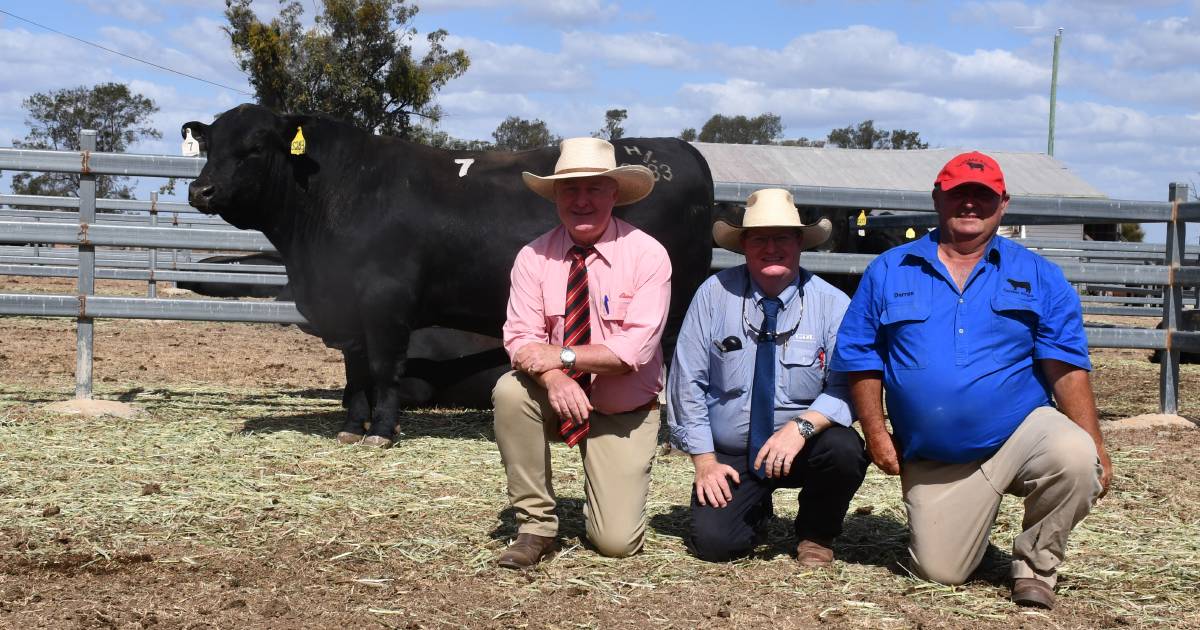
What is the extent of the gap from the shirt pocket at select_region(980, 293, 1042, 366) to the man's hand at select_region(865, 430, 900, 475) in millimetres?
433

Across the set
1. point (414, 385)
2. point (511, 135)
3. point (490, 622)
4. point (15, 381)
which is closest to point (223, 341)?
point (15, 381)

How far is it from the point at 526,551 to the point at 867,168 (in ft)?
125

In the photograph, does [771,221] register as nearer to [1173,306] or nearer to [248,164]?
[248,164]

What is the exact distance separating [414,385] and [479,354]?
46 centimetres

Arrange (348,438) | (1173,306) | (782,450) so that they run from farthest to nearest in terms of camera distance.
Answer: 1. (1173,306)
2. (348,438)
3. (782,450)

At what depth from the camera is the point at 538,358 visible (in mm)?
4137

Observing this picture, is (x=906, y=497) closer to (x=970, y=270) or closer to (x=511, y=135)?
(x=970, y=270)

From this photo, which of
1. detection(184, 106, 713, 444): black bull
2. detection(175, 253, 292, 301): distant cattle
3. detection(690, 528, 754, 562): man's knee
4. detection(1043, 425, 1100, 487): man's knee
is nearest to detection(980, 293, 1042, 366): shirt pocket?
detection(1043, 425, 1100, 487): man's knee

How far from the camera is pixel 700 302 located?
14.3 ft

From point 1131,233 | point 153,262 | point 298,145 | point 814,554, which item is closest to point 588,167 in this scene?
point 814,554

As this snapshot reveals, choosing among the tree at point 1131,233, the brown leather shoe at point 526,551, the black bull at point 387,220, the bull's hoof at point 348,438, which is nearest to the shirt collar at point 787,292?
the brown leather shoe at point 526,551

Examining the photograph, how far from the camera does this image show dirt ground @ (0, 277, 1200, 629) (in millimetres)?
3562

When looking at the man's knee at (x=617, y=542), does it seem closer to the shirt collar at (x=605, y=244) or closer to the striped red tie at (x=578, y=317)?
the striped red tie at (x=578, y=317)

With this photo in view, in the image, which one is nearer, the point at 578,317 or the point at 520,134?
the point at 578,317
